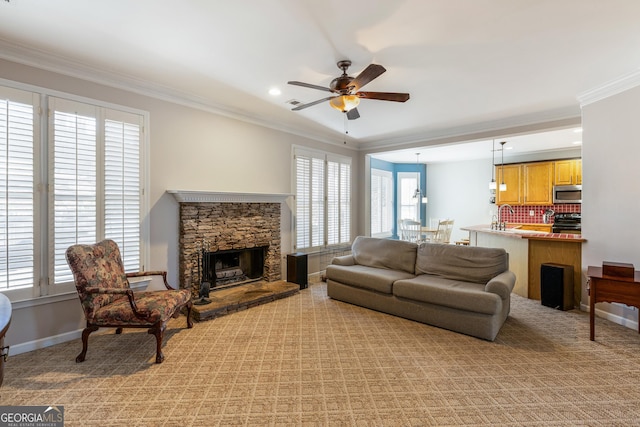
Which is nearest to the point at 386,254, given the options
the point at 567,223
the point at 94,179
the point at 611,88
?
the point at 611,88

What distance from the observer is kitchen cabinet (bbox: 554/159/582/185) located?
714 cm

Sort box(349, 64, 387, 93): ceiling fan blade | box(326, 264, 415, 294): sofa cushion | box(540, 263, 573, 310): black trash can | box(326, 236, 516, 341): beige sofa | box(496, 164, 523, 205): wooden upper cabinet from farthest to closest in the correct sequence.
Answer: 1. box(496, 164, 523, 205): wooden upper cabinet
2. box(540, 263, 573, 310): black trash can
3. box(326, 264, 415, 294): sofa cushion
4. box(326, 236, 516, 341): beige sofa
5. box(349, 64, 387, 93): ceiling fan blade

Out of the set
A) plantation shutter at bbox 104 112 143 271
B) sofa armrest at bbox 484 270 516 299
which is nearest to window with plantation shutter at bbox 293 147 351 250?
plantation shutter at bbox 104 112 143 271

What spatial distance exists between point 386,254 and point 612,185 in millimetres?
2869

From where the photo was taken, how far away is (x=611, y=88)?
363cm

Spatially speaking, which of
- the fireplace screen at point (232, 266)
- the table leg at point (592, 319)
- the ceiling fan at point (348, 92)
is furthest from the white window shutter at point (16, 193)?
the table leg at point (592, 319)

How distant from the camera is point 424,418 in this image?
2020 millimetres

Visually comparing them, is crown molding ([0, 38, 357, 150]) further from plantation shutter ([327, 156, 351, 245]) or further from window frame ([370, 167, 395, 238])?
window frame ([370, 167, 395, 238])

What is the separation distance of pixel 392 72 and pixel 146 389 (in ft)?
12.2

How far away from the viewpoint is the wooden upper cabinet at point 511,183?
796cm

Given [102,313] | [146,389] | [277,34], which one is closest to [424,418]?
[146,389]

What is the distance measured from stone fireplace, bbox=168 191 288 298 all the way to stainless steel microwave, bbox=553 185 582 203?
6.63 metres

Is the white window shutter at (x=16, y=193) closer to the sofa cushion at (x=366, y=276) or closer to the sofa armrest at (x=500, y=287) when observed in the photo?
the sofa cushion at (x=366, y=276)

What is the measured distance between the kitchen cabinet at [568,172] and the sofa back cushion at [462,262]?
514cm
